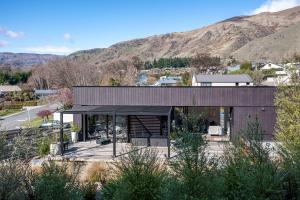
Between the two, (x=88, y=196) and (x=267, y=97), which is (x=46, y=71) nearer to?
(x=267, y=97)

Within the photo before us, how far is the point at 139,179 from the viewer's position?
9688 millimetres

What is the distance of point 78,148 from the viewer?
23.6 meters

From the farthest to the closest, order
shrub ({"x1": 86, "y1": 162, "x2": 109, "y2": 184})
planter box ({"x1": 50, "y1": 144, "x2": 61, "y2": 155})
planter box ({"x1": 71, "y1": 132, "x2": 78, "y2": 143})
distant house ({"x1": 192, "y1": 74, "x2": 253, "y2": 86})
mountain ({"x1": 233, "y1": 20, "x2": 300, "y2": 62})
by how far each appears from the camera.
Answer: mountain ({"x1": 233, "y1": 20, "x2": 300, "y2": 62}), distant house ({"x1": 192, "y1": 74, "x2": 253, "y2": 86}), planter box ({"x1": 71, "y1": 132, "x2": 78, "y2": 143}), planter box ({"x1": 50, "y1": 144, "x2": 61, "y2": 155}), shrub ({"x1": 86, "y1": 162, "x2": 109, "y2": 184})

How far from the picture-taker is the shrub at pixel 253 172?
343 inches

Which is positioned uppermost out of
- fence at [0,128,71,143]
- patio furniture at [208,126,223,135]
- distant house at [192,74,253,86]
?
distant house at [192,74,253,86]

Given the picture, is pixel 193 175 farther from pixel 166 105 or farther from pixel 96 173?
pixel 166 105

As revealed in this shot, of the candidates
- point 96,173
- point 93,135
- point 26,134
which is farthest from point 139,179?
point 93,135

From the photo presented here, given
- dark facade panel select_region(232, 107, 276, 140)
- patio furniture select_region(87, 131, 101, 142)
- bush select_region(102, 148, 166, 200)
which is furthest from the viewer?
patio furniture select_region(87, 131, 101, 142)

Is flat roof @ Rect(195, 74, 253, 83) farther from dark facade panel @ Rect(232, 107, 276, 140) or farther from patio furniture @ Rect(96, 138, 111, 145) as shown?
patio furniture @ Rect(96, 138, 111, 145)

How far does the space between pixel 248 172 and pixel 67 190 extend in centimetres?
415

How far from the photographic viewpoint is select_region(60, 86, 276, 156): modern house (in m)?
25.5

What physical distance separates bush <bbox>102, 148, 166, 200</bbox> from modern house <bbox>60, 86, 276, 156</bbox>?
14554 mm

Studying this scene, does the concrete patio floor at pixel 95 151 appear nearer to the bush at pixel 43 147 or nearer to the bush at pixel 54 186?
the bush at pixel 43 147

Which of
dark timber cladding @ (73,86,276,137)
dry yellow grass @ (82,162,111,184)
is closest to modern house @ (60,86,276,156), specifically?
dark timber cladding @ (73,86,276,137)
